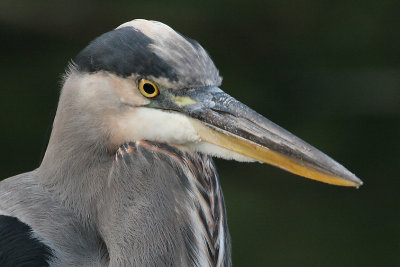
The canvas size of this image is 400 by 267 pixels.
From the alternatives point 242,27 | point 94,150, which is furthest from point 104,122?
point 242,27

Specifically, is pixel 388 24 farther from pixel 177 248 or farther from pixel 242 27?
pixel 177 248

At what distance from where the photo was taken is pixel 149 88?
204 centimetres

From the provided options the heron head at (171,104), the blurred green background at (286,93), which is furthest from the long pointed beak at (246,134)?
the blurred green background at (286,93)

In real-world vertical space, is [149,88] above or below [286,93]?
above

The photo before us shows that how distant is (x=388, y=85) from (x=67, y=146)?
4.12 m

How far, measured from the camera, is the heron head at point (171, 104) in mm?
2016

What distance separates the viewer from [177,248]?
83.4 inches

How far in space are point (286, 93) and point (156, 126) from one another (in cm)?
388

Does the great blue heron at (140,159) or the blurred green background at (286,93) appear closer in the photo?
the great blue heron at (140,159)

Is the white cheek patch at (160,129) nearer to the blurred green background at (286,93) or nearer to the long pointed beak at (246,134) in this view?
the long pointed beak at (246,134)

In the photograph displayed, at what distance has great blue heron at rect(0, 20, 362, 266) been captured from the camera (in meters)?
2.03

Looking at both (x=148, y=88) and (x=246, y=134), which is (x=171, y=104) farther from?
(x=246, y=134)

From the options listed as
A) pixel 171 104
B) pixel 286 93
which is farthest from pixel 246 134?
pixel 286 93

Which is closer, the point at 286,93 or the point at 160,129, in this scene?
the point at 160,129
